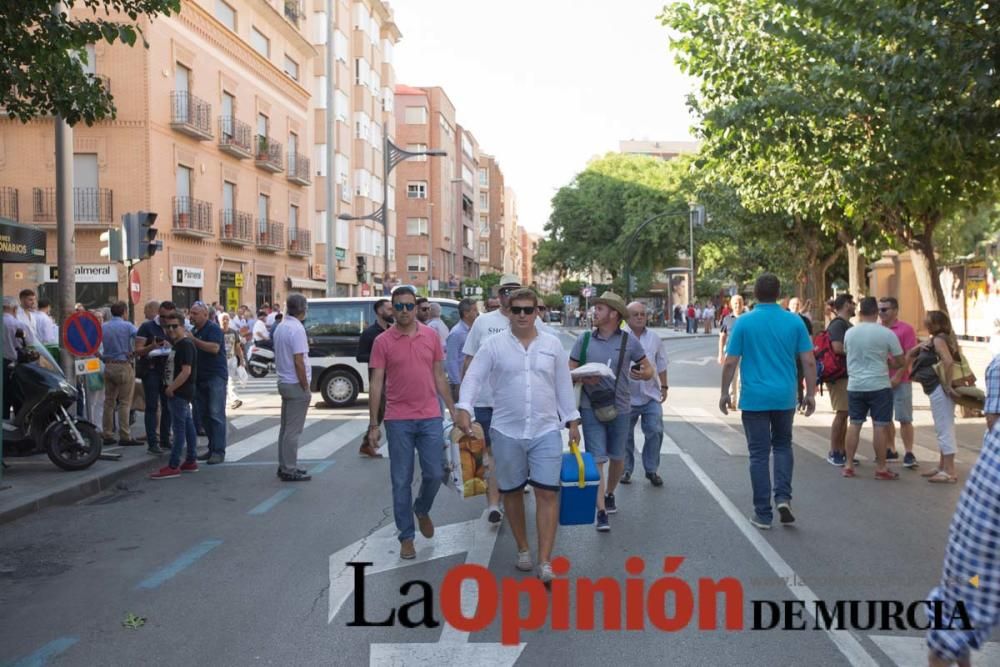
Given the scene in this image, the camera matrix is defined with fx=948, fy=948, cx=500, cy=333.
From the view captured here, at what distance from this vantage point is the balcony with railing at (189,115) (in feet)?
93.1

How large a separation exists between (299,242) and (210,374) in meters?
29.5

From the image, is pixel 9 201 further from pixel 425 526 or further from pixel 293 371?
pixel 425 526

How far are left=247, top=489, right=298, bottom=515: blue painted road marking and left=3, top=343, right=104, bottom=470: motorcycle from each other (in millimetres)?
2559

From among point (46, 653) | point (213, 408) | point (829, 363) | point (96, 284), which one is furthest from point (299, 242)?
point (46, 653)

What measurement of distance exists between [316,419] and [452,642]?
421 inches

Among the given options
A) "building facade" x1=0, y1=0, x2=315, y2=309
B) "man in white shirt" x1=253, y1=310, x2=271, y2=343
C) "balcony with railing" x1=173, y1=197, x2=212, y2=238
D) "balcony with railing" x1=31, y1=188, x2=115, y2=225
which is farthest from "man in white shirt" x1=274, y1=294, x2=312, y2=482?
"balcony with railing" x1=173, y1=197, x2=212, y2=238

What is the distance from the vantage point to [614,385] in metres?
7.25

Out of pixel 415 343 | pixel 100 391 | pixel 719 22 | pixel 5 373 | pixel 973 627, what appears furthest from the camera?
pixel 719 22

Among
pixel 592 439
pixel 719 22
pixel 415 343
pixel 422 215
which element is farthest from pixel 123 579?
pixel 422 215

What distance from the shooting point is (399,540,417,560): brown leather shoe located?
645 cm

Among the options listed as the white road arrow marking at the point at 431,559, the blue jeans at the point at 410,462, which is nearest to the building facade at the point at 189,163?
the white road arrow marking at the point at 431,559

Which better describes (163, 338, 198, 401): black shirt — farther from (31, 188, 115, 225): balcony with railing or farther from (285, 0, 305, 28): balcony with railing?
(285, 0, 305, 28): balcony with railing

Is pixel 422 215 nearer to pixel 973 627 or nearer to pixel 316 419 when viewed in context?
pixel 316 419

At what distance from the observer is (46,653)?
4.79 metres
